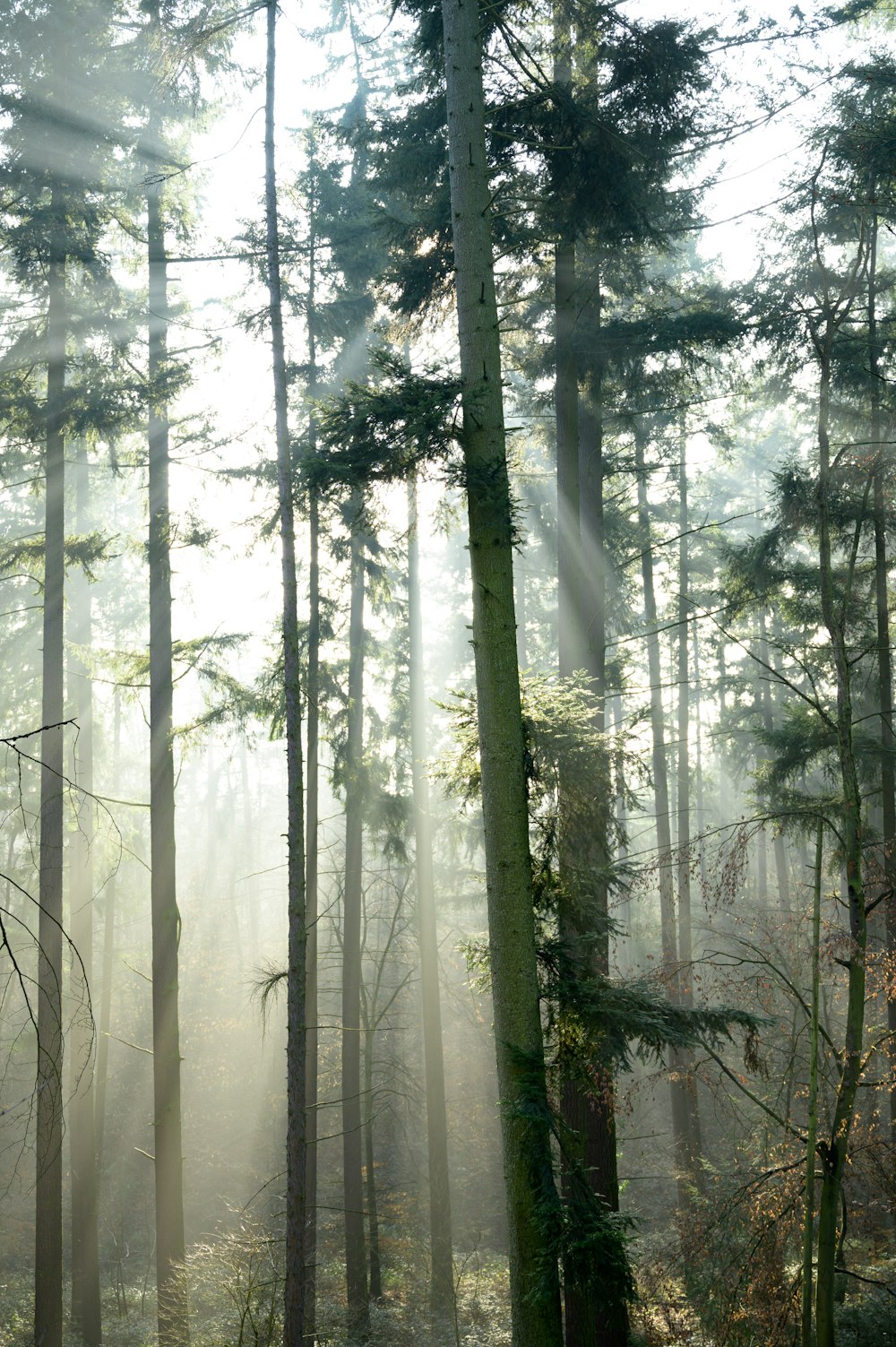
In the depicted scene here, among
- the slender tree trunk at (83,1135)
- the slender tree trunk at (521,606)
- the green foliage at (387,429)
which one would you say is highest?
the slender tree trunk at (521,606)

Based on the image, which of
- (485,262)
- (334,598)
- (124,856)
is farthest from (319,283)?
(124,856)

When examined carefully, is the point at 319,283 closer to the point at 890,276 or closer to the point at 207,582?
the point at 207,582

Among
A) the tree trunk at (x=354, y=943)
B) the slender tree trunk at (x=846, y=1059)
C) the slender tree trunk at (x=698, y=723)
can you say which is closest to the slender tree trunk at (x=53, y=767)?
the tree trunk at (x=354, y=943)

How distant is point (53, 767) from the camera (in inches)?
377

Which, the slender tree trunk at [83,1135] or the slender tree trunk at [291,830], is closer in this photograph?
the slender tree trunk at [291,830]

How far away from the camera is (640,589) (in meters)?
17.4

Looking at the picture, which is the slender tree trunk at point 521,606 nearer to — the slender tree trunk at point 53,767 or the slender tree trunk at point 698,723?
the slender tree trunk at point 698,723

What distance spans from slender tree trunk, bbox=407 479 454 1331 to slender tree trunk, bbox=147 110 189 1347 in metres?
3.50

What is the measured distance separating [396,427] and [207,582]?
6.84 meters

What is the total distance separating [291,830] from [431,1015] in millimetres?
8972

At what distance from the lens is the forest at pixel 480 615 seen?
237 inches

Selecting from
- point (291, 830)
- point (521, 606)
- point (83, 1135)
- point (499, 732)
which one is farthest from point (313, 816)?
point (521, 606)

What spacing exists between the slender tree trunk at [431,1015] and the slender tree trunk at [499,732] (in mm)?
6413

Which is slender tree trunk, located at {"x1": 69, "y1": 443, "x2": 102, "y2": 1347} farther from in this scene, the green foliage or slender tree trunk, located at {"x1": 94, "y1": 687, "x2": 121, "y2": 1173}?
the green foliage
